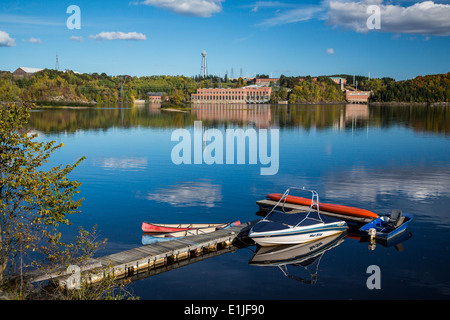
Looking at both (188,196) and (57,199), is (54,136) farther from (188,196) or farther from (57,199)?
(57,199)

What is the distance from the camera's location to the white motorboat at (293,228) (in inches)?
1154

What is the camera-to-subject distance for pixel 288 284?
79.4ft

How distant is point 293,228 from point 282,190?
612 inches

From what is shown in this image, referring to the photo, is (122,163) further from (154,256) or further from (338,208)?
(154,256)

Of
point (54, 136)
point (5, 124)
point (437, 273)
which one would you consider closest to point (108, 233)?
point (5, 124)

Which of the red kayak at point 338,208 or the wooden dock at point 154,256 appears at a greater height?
the red kayak at point 338,208

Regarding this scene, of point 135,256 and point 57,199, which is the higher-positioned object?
point 57,199

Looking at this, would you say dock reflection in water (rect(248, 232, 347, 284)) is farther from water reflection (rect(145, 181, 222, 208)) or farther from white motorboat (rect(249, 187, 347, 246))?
water reflection (rect(145, 181, 222, 208))

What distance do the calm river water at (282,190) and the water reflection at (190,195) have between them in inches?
4.2

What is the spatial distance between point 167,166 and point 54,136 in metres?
49.8

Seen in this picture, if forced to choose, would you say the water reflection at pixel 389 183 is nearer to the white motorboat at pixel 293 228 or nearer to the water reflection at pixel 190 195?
the white motorboat at pixel 293 228

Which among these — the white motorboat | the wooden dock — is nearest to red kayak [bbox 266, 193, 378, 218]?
the white motorboat

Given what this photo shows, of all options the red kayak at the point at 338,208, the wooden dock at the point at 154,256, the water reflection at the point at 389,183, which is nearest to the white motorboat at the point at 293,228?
the wooden dock at the point at 154,256
